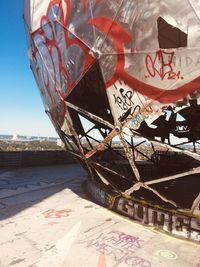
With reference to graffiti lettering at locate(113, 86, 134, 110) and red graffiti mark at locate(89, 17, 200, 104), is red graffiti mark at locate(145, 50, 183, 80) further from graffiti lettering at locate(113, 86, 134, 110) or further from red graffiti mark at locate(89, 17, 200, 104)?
graffiti lettering at locate(113, 86, 134, 110)

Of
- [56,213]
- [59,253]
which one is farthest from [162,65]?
[56,213]

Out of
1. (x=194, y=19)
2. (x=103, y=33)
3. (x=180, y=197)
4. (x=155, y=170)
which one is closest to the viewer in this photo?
(x=194, y=19)

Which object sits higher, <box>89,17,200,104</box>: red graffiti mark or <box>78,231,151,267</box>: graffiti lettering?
<box>89,17,200,104</box>: red graffiti mark

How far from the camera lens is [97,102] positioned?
43.9 ft

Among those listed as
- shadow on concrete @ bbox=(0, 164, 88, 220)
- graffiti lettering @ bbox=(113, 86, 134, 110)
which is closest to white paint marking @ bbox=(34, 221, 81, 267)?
shadow on concrete @ bbox=(0, 164, 88, 220)

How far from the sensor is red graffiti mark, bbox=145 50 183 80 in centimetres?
762

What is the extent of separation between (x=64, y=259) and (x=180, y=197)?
8489 mm

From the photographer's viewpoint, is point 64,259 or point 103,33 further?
point 103,33

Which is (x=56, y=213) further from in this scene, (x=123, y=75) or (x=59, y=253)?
(x=123, y=75)

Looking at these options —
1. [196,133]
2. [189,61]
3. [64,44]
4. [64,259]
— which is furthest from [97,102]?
[196,133]

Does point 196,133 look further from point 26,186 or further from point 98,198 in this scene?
point 26,186

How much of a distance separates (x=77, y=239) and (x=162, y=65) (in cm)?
607

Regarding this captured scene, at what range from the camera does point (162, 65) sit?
778 centimetres

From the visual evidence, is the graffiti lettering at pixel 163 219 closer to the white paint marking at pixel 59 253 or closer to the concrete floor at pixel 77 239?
the concrete floor at pixel 77 239
